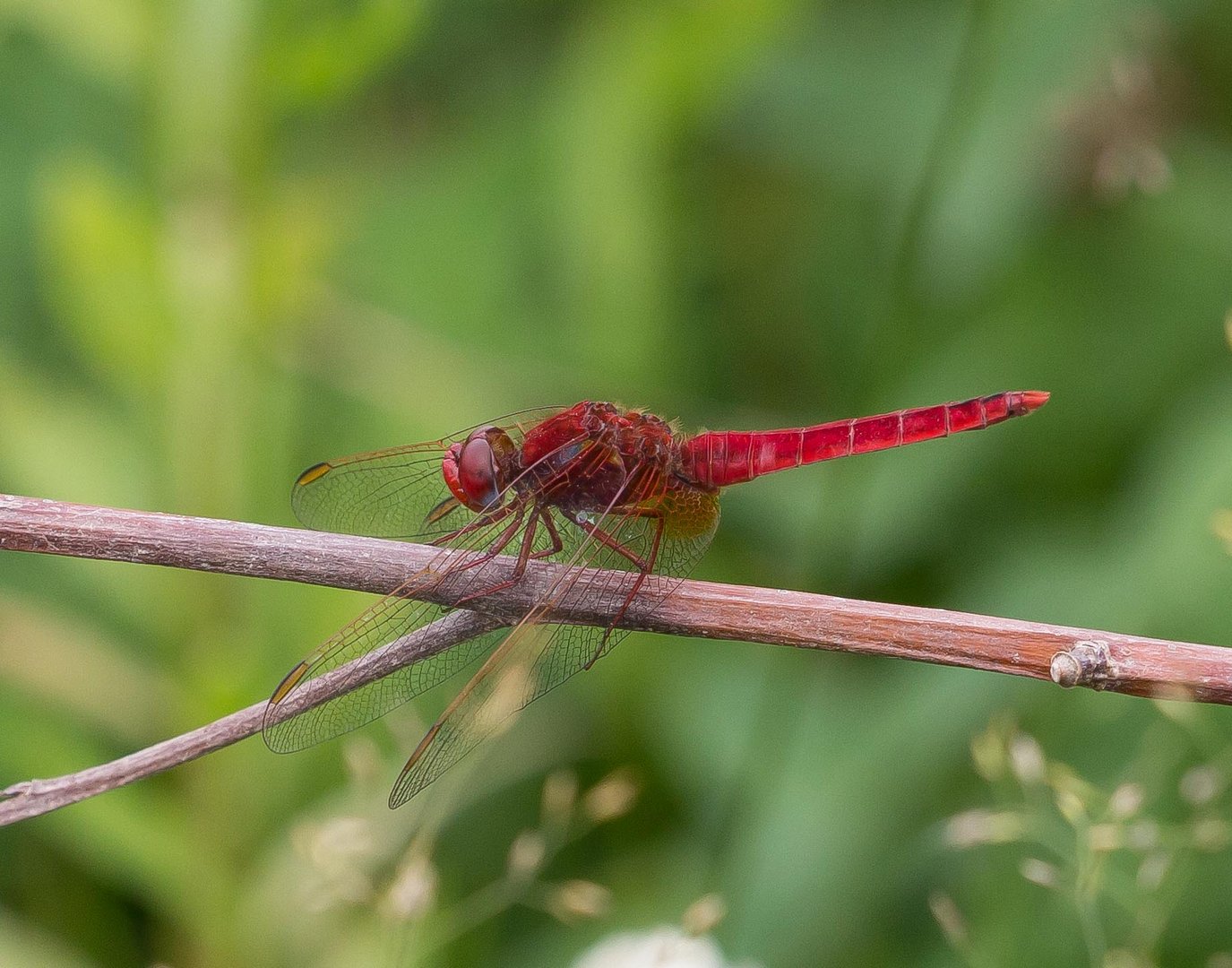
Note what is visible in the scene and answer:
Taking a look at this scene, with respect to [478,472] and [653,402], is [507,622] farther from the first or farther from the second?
[653,402]

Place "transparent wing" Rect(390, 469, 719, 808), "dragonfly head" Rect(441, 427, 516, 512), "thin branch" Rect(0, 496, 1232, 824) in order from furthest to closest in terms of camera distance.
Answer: "dragonfly head" Rect(441, 427, 516, 512) → "transparent wing" Rect(390, 469, 719, 808) → "thin branch" Rect(0, 496, 1232, 824)

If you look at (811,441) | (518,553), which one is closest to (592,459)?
(518,553)

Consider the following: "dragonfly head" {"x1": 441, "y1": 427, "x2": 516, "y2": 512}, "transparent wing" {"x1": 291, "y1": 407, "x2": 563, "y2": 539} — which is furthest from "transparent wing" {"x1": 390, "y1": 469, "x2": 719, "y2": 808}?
"transparent wing" {"x1": 291, "y1": 407, "x2": 563, "y2": 539}

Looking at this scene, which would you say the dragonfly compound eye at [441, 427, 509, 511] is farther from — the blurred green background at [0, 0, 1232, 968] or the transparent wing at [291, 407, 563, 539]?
the blurred green background at [0, 0, 1232, 968]

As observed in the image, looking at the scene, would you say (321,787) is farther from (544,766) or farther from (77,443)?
(77,443)

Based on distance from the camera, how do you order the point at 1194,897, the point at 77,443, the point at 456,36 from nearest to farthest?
the point at 1194,897 → the point at 77,443 → the point at 456,36

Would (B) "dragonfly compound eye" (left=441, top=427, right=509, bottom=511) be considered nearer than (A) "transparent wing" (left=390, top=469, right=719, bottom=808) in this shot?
No

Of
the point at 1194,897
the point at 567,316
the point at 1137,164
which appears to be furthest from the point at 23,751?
the point at 1137,164
